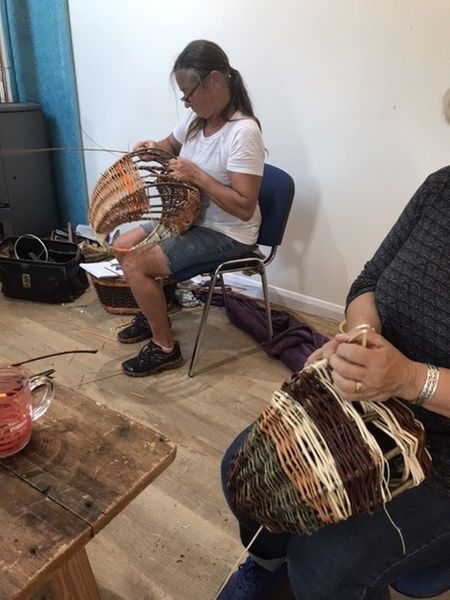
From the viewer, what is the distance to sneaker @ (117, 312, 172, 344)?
217cm

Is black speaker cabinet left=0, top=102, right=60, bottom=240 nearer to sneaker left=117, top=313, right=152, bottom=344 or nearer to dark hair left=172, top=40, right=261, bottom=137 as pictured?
sneaker left=117, top=313, right=152, bottom=344

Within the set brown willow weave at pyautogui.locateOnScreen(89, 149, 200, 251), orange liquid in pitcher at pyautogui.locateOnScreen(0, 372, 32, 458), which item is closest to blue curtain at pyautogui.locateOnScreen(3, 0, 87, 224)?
brown willow weave at pyautogui.locateOnScreen(89, 149, 200, 251)

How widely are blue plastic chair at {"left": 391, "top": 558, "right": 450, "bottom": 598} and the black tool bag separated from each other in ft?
6.51

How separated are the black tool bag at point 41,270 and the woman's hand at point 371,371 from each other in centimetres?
192

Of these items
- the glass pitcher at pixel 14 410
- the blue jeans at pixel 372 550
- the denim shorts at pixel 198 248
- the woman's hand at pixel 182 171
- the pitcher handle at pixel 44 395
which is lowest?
the blue jeans at pixel 372 550

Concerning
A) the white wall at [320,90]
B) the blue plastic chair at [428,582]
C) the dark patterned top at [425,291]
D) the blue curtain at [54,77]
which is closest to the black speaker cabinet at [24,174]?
the blue curtain at [54,77]

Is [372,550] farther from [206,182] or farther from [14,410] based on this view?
[206,182]

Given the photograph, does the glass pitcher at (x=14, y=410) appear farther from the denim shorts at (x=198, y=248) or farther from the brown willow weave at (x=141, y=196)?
the denim shorts at (x=198, y=248)

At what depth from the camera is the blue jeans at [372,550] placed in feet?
2.53

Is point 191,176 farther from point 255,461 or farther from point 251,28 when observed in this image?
point 255,461

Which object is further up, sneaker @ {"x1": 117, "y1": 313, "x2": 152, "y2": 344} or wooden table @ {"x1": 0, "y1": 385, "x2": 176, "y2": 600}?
wooden table @ {"x1": 0, "y1": 385, "x2": 176, "y2": 600}

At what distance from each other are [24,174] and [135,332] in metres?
1.36

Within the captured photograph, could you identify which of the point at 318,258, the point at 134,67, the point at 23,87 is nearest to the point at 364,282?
the point at 318,258

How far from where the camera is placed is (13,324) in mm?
2305
